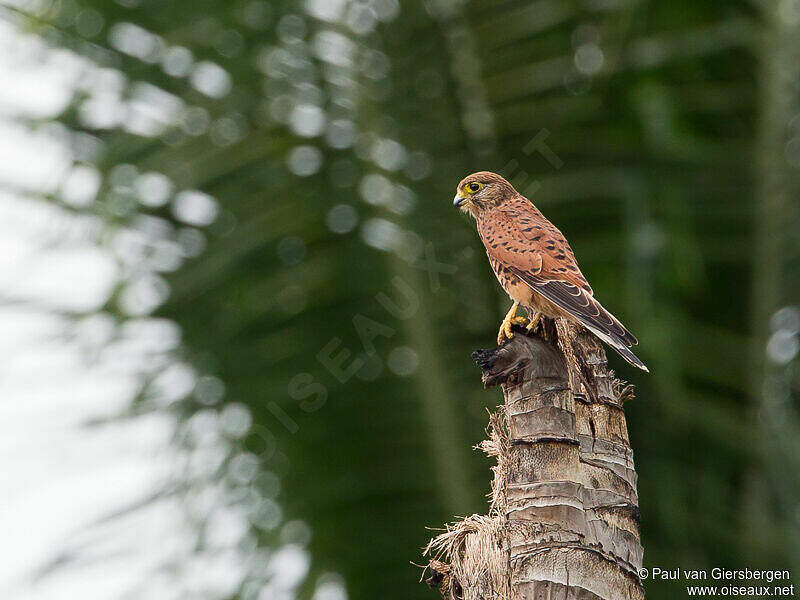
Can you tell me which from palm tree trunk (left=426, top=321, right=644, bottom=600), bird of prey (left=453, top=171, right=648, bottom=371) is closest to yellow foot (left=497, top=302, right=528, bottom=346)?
bird of prey (left=453, top=171, right=648, bottom=371)

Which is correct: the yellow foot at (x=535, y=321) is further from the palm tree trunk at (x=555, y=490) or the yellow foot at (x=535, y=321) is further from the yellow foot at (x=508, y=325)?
the palm tree trunk at (x=555, y=490)

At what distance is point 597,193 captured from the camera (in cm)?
389

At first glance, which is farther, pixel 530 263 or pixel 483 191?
pixel 483 191

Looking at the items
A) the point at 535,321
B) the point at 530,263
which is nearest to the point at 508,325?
the point at 535,321

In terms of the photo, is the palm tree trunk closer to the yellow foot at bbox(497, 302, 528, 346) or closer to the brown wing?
the brown wing

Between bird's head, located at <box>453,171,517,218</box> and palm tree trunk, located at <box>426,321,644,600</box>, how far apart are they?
1.07 m

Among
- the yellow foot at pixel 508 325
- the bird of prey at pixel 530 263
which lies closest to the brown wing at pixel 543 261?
the bird of prey at pixel 530 263

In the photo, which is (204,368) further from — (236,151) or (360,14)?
(360,14)

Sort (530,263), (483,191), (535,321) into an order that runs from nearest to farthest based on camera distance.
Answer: (535,321) → (530,263) → (483,191)

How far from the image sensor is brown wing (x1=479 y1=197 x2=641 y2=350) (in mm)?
2406

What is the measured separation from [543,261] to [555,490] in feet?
3.51

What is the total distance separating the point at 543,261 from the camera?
287 cm

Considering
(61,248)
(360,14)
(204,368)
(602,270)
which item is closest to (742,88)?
(602,270)

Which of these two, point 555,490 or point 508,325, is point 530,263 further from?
point 555,490
